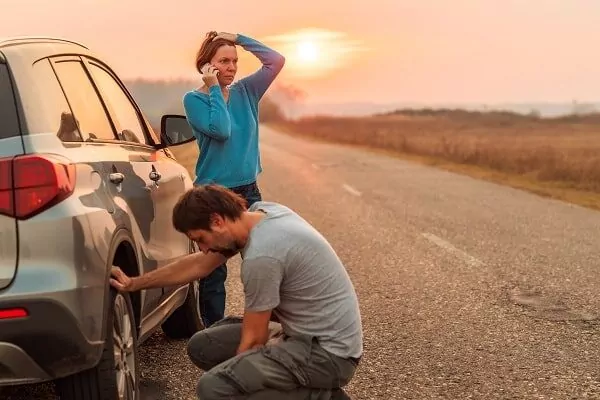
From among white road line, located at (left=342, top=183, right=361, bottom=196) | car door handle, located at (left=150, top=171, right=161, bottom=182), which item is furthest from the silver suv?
white road line, located at (left=342, top=183, right=361, bottom=196)

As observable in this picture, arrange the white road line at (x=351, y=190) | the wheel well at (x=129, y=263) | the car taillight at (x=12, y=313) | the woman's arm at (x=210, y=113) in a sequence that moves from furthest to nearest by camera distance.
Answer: the white road line at (x=351, y=190)
the woman's arm at (x=210, y=113)
the wheel well at (x=129, y=263)
the car taillight at (x=12, y=313)

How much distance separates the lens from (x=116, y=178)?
411 centimetres

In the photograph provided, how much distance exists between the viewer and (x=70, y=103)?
4.10 m

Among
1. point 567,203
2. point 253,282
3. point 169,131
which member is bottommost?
point 567,203

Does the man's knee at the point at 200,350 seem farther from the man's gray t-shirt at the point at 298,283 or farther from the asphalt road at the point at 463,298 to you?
the asphalt road at the point at 463,298

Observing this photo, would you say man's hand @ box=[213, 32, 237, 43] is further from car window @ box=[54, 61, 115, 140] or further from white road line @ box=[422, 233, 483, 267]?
white road line @ box=[422, 233, 483, 267]

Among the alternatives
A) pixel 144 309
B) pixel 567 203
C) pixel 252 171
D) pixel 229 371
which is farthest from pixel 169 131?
pixel 567 203

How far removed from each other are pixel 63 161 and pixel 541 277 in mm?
5609

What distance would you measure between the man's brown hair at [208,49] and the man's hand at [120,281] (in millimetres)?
1921

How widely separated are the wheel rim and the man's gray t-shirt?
0.56 metres

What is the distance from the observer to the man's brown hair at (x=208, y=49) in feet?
17.9

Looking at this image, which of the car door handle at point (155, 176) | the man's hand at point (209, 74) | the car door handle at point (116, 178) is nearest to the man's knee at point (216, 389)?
the car door handle at point (116, 178)

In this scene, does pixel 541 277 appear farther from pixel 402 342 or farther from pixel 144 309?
pixel 144 309

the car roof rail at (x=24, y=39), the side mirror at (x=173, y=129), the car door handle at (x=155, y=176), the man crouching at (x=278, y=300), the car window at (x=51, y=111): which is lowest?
the man crouching at (x=278, y=300)
